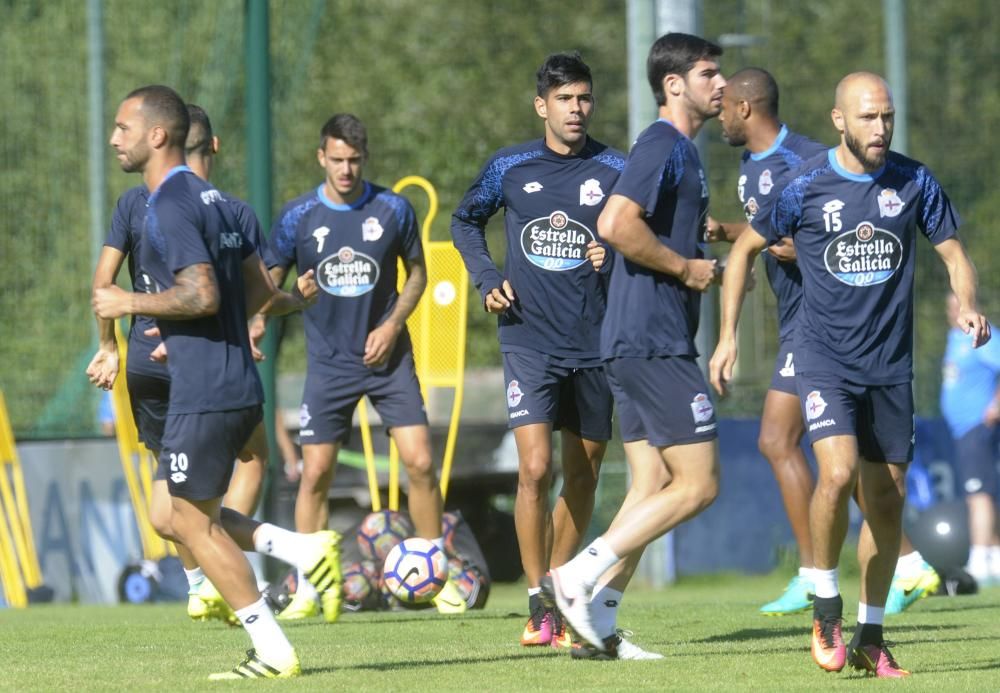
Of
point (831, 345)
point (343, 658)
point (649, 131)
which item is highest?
point (649, 131)

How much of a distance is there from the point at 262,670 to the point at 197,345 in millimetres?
1229

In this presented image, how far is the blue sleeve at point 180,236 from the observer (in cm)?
656

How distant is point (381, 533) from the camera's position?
34.9 ft

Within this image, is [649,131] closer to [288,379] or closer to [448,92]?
[288,379]

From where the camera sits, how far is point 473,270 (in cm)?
832

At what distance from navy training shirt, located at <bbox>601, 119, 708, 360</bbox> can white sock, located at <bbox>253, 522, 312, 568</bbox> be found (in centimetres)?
143

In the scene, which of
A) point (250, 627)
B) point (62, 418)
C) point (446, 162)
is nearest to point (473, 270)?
point (250, 627)

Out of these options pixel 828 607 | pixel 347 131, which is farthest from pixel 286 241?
pixel 828 607

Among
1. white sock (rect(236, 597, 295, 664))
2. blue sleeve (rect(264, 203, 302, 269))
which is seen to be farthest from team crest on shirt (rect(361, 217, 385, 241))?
white sock (rect(236, 597, 295, 664))

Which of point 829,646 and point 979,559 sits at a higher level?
point 829,646

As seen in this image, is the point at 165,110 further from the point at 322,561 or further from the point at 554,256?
the point at 554,256

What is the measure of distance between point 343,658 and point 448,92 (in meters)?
13.4

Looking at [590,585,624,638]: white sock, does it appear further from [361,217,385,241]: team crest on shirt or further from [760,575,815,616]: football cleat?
[361,217,385,241]: team crest on shirt

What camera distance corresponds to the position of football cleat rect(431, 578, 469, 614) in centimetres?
1013
